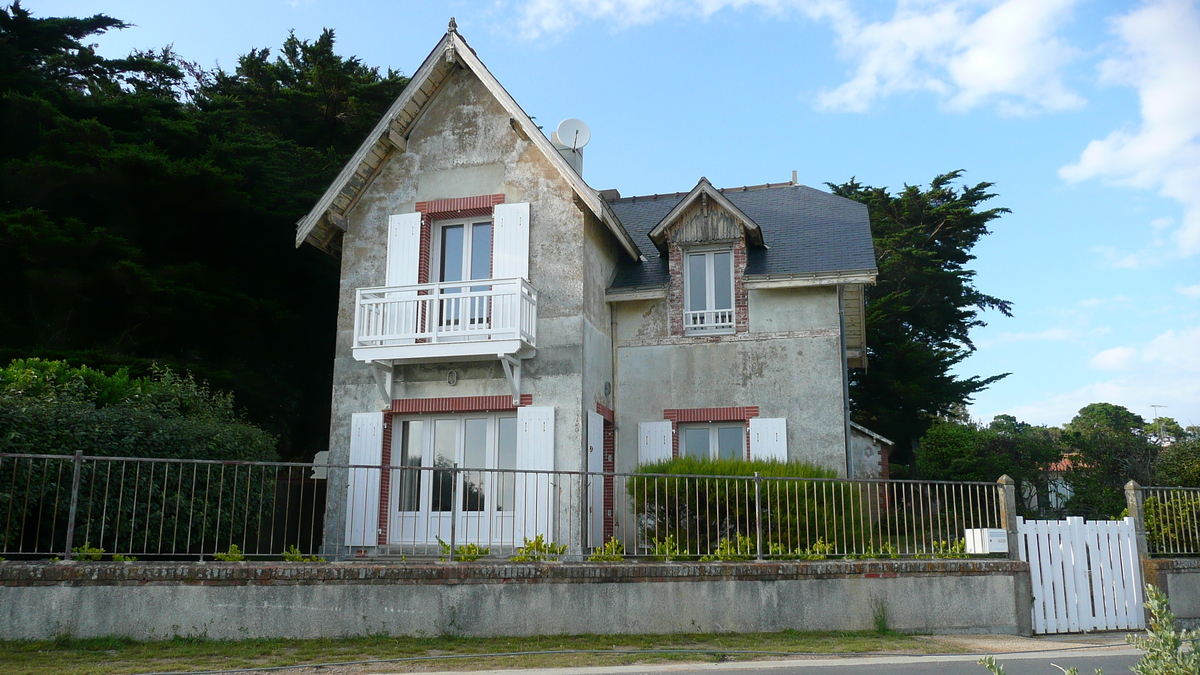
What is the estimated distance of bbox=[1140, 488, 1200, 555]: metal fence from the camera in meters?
11.7

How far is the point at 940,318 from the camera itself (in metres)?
32.2

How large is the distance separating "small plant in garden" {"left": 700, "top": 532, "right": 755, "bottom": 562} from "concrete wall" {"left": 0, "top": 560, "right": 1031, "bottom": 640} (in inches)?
16.4

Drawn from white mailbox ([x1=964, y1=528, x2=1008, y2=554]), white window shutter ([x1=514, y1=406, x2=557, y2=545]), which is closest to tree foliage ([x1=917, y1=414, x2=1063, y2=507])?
white mailbox ([x1=964, y1=528, x2=1008, y2=554])

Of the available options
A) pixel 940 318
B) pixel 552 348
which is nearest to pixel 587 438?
pixel 552 348

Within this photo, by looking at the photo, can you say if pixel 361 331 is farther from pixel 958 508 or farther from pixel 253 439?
pixel 958 508

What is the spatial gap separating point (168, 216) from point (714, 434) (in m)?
12.1

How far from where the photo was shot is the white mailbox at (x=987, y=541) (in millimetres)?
10961

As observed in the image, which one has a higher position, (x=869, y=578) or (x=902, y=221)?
(x=902, y=221)

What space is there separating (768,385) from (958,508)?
4414mm

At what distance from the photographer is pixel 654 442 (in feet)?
50.0

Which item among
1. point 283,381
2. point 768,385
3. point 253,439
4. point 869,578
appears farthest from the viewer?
point 283,381

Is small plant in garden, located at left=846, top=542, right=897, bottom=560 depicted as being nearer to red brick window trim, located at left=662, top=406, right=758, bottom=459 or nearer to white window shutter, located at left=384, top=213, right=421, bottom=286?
red brick window trim, located at left=662, top=406, right=758, bottom=459

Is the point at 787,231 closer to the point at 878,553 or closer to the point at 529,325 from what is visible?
the point at 529,325

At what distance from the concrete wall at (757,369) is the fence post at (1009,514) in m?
3.41
